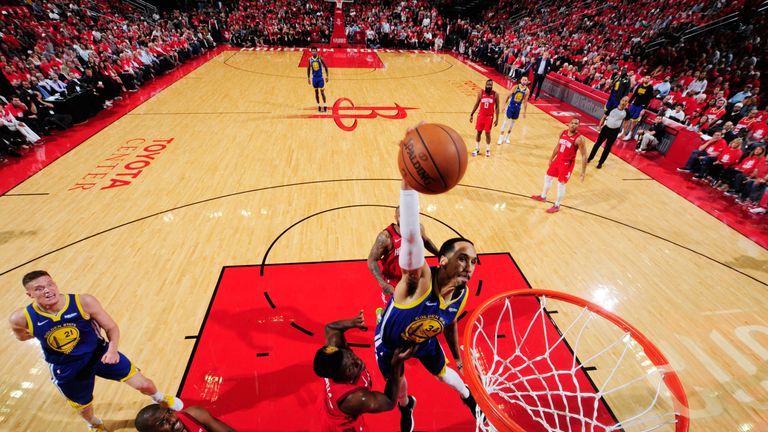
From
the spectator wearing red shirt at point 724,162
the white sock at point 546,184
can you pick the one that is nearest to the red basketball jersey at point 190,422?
the white sock at point 546,184

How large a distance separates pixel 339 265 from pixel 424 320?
2858mm

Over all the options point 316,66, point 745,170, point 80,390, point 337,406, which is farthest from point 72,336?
point 745,170

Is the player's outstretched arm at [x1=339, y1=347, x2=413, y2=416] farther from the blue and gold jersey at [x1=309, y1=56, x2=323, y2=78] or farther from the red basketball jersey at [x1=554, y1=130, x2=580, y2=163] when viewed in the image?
the blue and gold jersey at [x1=309, y1=56, x2=323, y2=78]

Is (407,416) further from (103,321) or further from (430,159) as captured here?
(103,321)

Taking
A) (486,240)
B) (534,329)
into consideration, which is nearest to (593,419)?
(534,329)

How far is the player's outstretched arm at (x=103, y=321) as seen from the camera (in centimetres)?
278

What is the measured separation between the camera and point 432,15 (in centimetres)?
2550

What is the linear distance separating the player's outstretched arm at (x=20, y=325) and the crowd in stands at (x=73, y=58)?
7663mm

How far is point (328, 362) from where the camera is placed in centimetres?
227

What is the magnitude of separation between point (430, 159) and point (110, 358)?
2826mm

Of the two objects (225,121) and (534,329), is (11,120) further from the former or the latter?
(534,329)

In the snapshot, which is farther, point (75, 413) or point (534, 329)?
point (534, 329)

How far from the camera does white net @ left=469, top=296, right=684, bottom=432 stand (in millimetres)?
3416

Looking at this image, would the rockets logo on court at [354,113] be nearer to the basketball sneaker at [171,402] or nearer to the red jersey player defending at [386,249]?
the red jersey player defending at [386,249]
